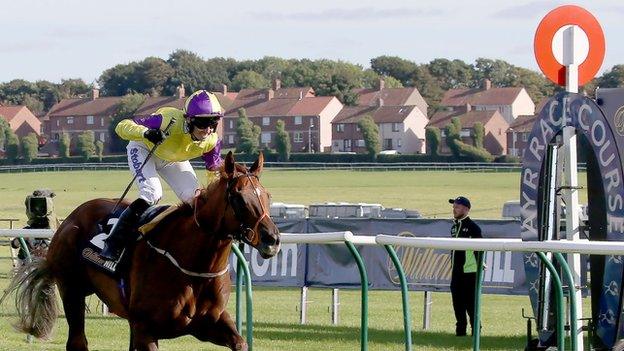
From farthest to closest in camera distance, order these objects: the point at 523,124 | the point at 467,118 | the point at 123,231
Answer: the point at 467,118 → the point at 523,124 → the point at 123,231

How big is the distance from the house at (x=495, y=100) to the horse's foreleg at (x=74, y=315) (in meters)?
110

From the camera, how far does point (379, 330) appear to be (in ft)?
39.7

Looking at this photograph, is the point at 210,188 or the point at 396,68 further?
the point at 396,68

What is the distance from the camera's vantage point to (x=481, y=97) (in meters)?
124

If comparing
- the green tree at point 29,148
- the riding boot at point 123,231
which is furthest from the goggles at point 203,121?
the green tree at point 29,148

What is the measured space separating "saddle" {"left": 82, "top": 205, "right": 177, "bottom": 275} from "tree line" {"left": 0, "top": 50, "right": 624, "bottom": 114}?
118 meters

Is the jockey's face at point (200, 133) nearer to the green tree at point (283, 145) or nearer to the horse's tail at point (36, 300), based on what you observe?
the horse's tail at point (36, 300)

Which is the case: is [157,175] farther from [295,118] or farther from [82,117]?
[82,117]

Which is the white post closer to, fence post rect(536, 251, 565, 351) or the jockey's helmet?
fence post rect(536, 251, 565, 351)

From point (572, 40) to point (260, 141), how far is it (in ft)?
349

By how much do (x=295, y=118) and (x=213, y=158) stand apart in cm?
10708

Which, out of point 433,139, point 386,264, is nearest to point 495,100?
point 433,139

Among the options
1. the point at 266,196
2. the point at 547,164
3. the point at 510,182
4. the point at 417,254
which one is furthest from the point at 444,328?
the point at 510,182

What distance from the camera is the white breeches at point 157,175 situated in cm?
767
